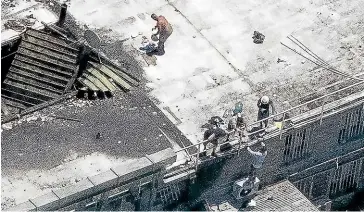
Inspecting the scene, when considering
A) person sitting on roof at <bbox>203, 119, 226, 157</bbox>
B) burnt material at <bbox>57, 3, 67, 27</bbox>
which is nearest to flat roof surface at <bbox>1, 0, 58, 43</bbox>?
burnt material at <bbox>57, 3, 67, 27</bbox>

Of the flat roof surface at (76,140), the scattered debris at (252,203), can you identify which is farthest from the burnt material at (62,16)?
the scattered debris at (252,203)

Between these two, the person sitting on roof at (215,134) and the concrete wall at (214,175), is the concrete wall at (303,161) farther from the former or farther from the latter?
the person sitting on roof at (215,134)

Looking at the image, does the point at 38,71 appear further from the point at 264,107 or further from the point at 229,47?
the point at 264,107

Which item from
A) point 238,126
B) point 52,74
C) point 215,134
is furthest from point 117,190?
point 52,74

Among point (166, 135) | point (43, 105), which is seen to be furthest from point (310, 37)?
point (43, 105)

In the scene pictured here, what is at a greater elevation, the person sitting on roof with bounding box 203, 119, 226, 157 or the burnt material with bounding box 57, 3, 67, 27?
the burnt material with bounding box 57, 3, 67, 27

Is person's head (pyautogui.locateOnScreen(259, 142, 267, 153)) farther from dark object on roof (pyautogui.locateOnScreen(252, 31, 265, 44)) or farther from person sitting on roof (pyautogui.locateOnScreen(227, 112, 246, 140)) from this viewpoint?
dark object on roof (pyautogui.locateOnScreen(252, 31, 265, 44))
